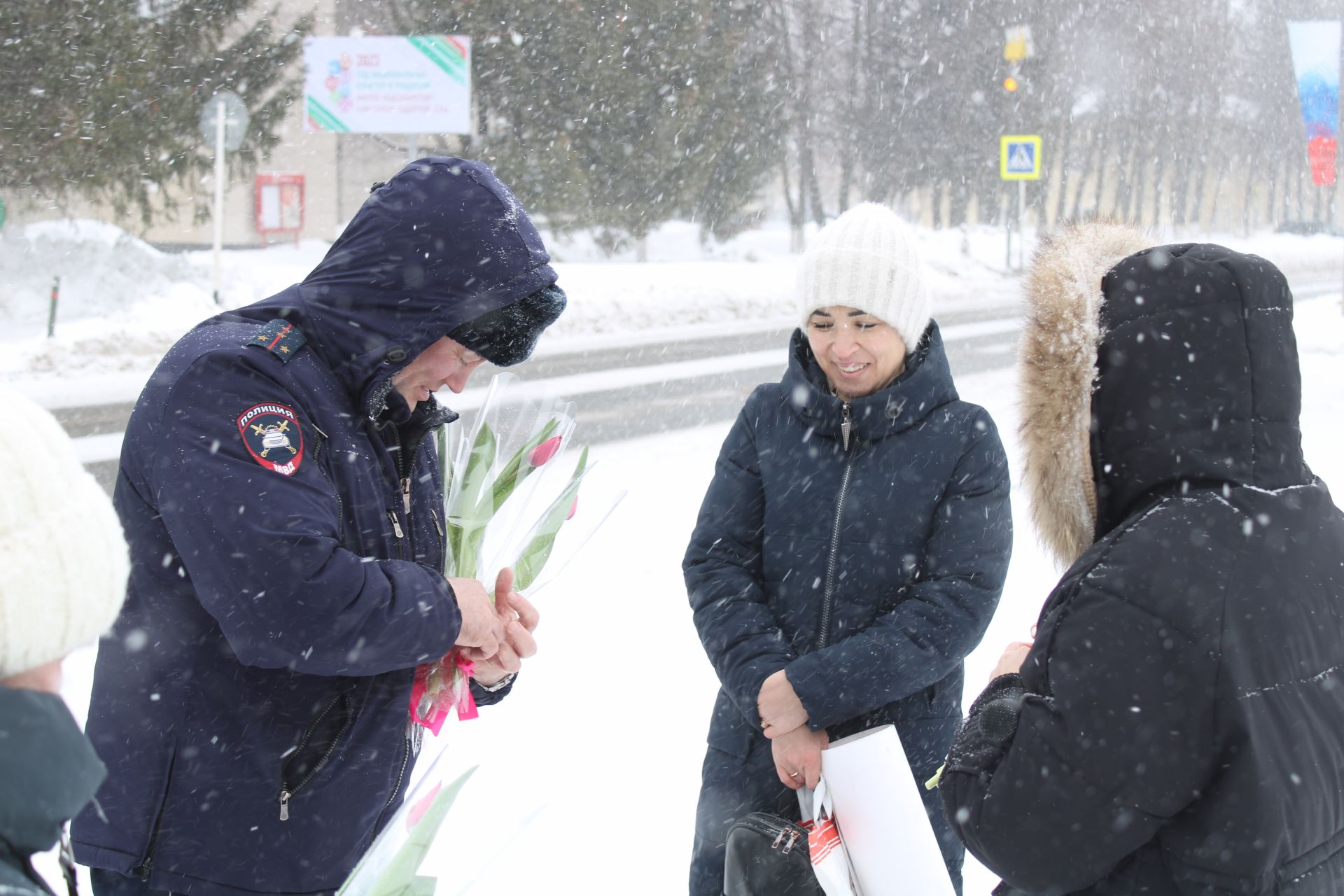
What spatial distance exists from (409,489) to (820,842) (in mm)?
879

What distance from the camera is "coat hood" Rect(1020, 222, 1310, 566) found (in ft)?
4.53

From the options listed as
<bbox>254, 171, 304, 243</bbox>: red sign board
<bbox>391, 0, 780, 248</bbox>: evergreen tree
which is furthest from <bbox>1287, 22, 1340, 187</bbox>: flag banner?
<bbox>254, 171, 304, 243</bbox>: red sign board

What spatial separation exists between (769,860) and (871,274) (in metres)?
1.14

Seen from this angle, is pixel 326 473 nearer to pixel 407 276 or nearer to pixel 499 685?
pixel 407 276

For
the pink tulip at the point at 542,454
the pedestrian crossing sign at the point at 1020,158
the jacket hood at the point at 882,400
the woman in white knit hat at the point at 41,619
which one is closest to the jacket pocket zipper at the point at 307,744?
the pink tulip at the point at 542,454

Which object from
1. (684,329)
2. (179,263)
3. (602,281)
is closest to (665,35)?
(602,281)

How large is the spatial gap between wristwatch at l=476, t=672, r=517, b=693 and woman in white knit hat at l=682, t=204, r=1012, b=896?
1.42 feet

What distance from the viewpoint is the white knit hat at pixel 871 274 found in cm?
224

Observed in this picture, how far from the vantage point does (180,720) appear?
1.53 meters

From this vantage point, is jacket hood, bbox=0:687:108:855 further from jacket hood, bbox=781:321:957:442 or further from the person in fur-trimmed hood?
jacket hood, bbox=781:321:957:442

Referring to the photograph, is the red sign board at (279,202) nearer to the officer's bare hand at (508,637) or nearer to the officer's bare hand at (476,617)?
the officer's bare hand at (508,637)

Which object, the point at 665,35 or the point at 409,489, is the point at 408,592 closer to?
the point at 409,489

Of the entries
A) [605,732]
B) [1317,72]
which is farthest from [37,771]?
[1317,72]

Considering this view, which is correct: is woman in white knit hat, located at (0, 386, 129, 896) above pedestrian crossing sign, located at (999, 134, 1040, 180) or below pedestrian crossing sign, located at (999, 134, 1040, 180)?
below
